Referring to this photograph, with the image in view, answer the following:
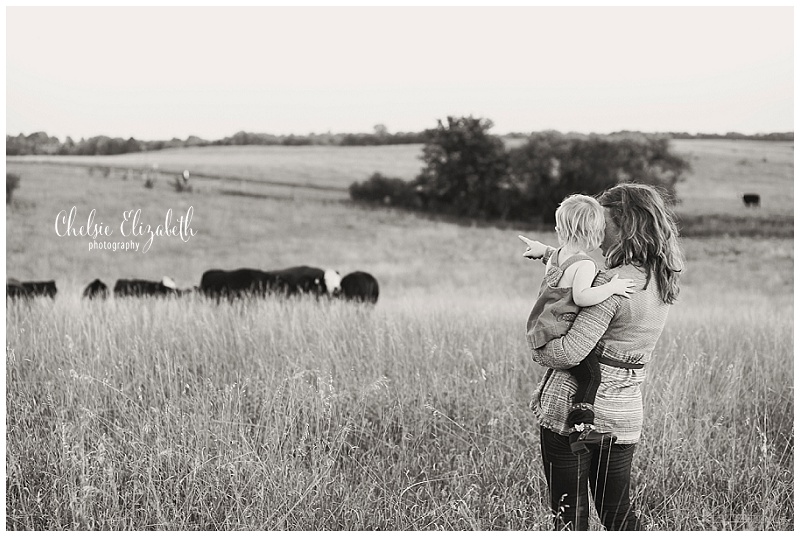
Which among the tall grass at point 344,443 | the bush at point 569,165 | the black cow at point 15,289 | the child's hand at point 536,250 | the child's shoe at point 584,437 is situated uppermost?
the bush at point 569,165

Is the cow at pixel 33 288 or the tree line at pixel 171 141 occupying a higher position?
the tree line at pixel 171 141

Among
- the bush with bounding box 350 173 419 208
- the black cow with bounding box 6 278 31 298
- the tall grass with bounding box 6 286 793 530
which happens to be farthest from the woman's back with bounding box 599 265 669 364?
the black cow with bounding box 6 278 31 298

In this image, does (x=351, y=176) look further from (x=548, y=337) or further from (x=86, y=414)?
(x=548, y=337)

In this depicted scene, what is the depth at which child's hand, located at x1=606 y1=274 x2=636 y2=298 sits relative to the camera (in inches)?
87.6

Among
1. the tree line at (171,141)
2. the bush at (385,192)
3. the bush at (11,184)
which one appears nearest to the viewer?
the tree line at (171,141)

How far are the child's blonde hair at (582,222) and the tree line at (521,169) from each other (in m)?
5.24

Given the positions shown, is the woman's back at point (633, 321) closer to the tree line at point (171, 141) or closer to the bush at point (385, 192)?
the tree line at point (171, 141)

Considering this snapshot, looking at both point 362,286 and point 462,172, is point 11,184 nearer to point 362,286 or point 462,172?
point 362,286

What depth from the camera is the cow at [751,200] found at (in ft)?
25.1

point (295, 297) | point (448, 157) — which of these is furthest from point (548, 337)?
point (448, 157)

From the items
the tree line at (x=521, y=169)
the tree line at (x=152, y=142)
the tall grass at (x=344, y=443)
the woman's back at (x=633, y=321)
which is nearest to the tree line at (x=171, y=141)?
the tree line at (x=152, y=142)

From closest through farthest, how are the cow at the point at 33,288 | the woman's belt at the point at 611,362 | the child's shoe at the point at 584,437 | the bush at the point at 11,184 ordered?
the child's shoe at the point at 584,437
the woman's belt at the point at 611,362
the cow at the point at 33,288
the bush at the point at 11,184

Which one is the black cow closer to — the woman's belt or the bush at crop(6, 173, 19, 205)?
the bush at crop(6, 173, 19, 205)

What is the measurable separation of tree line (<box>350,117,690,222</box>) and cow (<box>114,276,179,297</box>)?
292 centimetres
